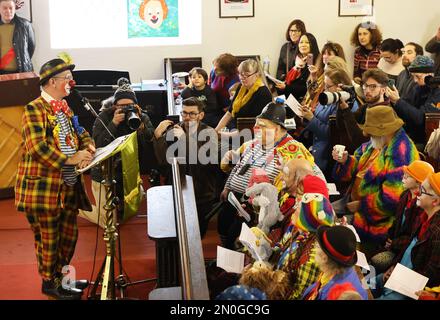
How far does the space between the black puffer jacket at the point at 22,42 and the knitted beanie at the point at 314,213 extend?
19.1 ft

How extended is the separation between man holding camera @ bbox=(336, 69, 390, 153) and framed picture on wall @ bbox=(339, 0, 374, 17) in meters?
4.24

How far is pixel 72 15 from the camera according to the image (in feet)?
28.6

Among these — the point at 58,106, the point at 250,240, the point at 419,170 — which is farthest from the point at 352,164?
the point at 58,106

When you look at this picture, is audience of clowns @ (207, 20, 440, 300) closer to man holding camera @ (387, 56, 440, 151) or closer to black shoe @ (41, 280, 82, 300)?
man holding camera @ (387, 56, 440, 151)

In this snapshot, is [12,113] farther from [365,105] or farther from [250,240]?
[250,240]

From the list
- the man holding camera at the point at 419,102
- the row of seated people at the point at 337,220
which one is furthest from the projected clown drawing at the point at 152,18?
the row of seated people at the point at 337,220

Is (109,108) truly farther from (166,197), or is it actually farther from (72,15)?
(72,15)

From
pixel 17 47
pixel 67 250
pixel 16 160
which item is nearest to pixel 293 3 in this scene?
pixel 17 47

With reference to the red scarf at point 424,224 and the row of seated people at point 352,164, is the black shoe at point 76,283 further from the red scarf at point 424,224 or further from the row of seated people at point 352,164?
the red scarf at point 424,224

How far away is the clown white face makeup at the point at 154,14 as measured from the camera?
8812 mm

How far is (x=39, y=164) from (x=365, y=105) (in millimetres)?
2425

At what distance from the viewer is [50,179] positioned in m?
3.99

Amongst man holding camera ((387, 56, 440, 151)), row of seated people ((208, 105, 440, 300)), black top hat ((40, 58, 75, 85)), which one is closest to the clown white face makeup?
man holding camera ((387, 56, 440, 151))

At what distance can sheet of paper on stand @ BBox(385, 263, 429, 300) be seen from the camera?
3080 mm
